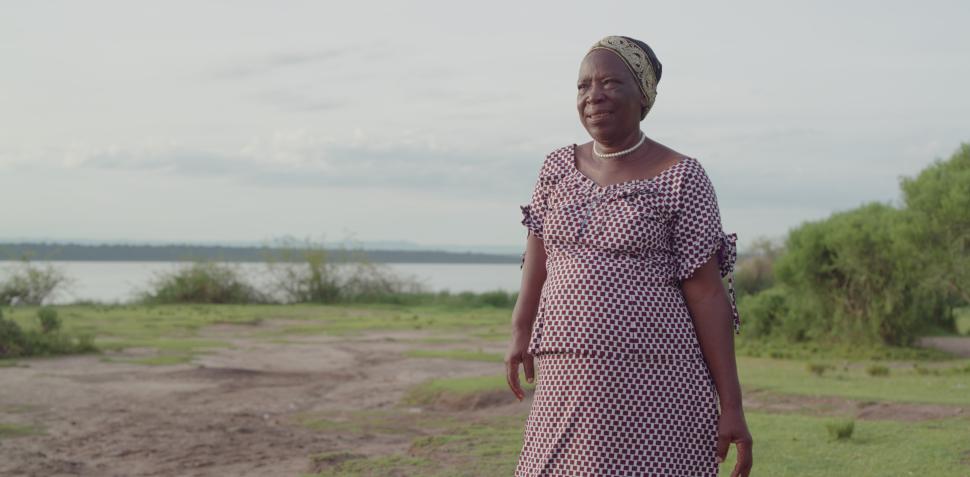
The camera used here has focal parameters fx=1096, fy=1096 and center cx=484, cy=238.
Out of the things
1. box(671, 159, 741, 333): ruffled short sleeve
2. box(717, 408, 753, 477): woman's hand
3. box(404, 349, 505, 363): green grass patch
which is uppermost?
box(671, 159, 741, 333): ruffled short sleeve

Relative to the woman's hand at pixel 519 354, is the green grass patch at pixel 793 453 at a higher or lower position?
lower

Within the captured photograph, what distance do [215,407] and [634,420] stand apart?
9130 millimetres

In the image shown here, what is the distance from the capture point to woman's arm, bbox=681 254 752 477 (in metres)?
3.29

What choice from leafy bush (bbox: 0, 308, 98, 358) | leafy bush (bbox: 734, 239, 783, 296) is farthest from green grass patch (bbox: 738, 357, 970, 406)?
leafy bush (bbox: 734, 239, 783, 296)

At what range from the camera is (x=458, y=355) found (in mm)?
16484

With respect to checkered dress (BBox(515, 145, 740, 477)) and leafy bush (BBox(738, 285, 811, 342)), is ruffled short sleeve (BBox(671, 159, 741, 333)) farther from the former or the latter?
leafy bush (BBox(738, 285, 811, 342))

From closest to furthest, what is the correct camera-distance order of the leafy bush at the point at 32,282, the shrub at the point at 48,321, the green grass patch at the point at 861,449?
the green grass patch at the point at 861,449
the shrub at the point at 48,321
the leafy bush at the point at 32,282

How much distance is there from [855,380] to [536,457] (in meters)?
10.6

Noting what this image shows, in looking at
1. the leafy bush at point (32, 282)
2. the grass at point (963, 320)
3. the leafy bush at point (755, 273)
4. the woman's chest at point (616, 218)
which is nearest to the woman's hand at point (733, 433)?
the woman's chest at point (616, 218)

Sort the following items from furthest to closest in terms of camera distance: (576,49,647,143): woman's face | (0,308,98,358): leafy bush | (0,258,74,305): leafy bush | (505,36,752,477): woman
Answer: (0,258,74,305): leafy bush → (0,308,98,358): leafy bush → (576,49,647,143): woman's face → (505,36,752,477): woman

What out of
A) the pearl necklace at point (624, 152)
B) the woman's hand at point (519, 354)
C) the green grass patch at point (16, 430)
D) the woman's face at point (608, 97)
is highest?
the woman's face at point (608, 97)

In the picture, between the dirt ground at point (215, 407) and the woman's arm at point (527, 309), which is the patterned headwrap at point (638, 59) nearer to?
the woman's arm at point (527, 309)

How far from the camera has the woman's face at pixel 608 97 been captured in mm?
3420

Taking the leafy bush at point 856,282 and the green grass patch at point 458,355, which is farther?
the leafy bush at point 856,282
